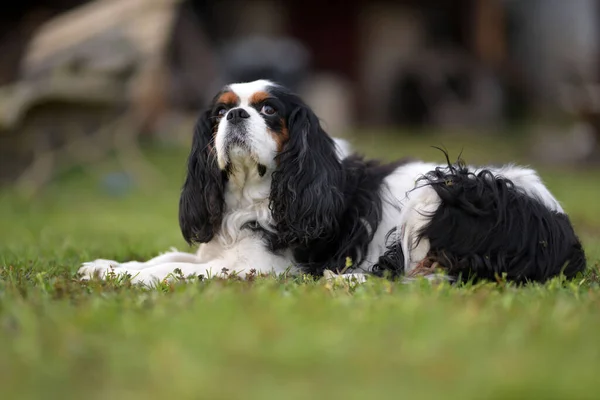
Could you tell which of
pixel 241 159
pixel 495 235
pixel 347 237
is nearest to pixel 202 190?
pixel 241 159

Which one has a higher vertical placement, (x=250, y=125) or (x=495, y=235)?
(x=250, y=125)

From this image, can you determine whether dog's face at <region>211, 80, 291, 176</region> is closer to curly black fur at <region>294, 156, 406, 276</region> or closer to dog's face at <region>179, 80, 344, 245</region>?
dog's face at <region>179, 80, 344, 245</region>

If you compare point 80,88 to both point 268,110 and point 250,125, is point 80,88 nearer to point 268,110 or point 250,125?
point 268,110

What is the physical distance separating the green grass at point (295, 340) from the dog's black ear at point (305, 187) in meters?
0.42

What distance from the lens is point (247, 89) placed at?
4.35m

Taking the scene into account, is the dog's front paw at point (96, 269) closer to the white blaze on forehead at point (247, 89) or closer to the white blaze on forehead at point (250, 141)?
the white blaze on forehead at point (250, 141)

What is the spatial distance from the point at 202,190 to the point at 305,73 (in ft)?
38.2

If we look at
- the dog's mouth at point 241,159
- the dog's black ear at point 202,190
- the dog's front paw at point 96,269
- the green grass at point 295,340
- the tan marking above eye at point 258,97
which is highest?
the tan marking above eye at point 258,97

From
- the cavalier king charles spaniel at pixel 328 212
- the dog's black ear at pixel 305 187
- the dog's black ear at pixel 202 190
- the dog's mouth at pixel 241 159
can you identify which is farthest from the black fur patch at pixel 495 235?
the dog's black ear at pixel 202 190

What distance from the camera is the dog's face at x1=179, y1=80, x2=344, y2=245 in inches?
165

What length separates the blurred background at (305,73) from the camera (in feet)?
32.0

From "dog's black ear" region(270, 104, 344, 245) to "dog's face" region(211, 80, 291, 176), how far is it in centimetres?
6

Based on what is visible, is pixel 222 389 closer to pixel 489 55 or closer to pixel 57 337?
pixel 57 337

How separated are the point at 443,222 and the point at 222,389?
2044 mm
